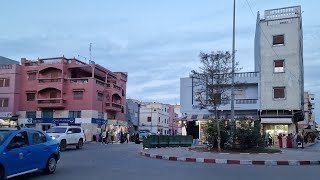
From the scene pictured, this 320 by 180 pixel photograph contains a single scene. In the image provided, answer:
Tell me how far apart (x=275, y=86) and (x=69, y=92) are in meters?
28.7

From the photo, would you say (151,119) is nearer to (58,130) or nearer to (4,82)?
(4,82)

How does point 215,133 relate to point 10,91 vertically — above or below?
below

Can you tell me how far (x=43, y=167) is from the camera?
40.2 feet

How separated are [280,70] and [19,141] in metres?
37.2

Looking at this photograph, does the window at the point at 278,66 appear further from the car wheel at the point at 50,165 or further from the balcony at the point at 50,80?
the car wheel at the point at 50,165

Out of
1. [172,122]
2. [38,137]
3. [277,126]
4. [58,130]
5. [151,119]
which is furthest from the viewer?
[172,122]

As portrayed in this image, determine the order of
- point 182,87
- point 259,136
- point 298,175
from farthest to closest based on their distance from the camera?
point 182,87
point 259,136
point 298,175

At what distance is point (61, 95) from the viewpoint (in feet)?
179

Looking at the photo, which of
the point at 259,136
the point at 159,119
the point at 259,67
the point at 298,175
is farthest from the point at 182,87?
the point at 159,119

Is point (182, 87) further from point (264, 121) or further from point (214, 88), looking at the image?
point (214, 88)

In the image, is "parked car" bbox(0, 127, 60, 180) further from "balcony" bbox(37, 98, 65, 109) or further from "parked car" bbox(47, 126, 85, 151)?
"balcony" bbox(37, 98, 65, 109)

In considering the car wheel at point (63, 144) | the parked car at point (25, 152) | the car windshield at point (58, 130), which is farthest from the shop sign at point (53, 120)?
the parked car at point (25, 152)

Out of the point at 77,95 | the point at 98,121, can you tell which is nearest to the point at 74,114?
the point at 77,95

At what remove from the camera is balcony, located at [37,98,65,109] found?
179ft
